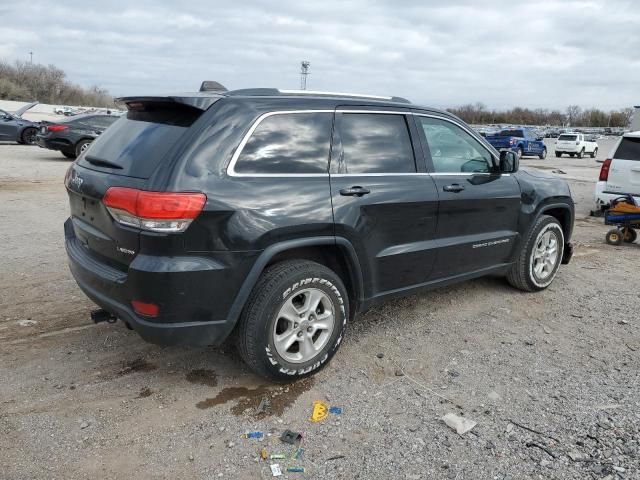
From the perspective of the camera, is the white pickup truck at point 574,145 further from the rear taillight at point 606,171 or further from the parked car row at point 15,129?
the parked car row at point 15,129

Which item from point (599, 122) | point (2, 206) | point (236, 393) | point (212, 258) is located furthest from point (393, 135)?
point (599, 122)

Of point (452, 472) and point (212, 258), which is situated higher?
point (212, 258)

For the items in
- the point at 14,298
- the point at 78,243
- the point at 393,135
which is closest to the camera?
the point at 78,243

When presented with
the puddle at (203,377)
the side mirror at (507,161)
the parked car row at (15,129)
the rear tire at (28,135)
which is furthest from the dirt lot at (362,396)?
the rear tire at (28,135)

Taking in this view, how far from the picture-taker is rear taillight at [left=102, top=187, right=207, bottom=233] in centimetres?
288

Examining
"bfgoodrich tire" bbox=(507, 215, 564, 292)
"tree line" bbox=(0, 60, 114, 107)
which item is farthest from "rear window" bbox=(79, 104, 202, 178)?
"tree line" bbox=(0, 60, 114, 107)

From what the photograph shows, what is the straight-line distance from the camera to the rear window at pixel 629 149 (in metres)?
9.06

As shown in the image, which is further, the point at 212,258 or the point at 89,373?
the point at 89,373

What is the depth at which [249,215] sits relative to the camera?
3.09 metres

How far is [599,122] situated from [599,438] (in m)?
129

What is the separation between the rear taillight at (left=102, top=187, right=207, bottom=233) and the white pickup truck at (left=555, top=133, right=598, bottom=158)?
35.3m

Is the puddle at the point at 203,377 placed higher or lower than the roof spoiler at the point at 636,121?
lower

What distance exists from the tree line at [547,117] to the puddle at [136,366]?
10419 cm

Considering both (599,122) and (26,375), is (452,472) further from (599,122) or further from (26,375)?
(599,122)
